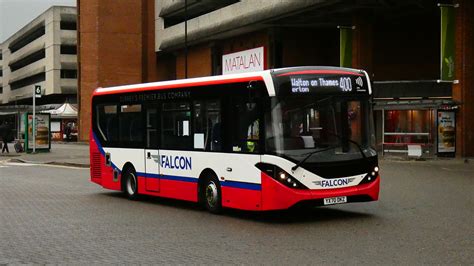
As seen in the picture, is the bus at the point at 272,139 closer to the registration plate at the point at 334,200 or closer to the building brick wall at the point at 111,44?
the registration plate at the point at 334,200

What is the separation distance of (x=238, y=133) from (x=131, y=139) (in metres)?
4.11

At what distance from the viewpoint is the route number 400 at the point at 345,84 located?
435 inches

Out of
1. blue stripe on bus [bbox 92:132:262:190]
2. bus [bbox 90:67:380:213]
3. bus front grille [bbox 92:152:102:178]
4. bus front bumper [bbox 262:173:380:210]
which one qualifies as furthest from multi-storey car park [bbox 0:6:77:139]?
bus front bumper [bbox 262:173:380:210]

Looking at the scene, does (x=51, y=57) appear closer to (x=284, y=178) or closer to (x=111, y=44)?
(x=111, y=44)

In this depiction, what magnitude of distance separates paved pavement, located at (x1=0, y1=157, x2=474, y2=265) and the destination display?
224cm

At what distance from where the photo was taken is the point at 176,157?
1282 cm

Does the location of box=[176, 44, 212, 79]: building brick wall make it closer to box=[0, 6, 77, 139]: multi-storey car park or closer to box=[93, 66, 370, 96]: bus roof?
box=[0, 6, 77, 139]: multi-storey car park

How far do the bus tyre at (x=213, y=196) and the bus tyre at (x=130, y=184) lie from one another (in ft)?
9.66

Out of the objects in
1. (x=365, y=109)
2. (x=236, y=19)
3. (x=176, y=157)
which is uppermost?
(x=236, y=19)

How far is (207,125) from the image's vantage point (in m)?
11.9

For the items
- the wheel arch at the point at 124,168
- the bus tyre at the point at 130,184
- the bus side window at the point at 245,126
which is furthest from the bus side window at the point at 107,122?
the bus side window at the point at 245,126

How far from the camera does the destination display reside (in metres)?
10.5

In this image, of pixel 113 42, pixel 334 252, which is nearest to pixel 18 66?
pixel 113 42

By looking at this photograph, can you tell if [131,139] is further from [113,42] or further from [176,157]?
[113,42]
